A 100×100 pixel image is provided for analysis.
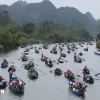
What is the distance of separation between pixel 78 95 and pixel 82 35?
14679 centimetres

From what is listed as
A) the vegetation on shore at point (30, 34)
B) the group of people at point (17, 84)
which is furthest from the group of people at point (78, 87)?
the vegetation on shore at point (30, 34)

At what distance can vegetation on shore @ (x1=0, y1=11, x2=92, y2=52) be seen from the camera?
11012 cm

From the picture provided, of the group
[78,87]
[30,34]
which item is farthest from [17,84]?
[30,34]

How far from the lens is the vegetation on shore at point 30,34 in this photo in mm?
110125

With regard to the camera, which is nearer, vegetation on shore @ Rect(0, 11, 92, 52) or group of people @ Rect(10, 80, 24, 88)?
group of people @ Rect(10, 80, 24, 88)

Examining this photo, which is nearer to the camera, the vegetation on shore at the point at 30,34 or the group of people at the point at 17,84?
the group of people at the point at 17,84

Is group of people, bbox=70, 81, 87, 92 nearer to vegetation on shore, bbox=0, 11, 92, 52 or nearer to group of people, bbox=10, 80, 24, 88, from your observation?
group of people, bbox=10, 80, 24, 88

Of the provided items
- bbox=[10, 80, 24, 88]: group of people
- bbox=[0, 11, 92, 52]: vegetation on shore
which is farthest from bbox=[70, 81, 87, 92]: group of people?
bbox=[0, 11, 92, 52]: vegetation on shore

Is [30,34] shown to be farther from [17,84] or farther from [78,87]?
[78,87]

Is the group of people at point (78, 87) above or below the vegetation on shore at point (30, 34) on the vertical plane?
below

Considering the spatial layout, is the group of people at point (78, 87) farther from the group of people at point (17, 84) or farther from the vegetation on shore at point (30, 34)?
the vegetation on shore at point (30, 34)

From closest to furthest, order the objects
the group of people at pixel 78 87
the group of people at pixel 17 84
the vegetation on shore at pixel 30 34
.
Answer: the group of people at pixel 78 87 < the group of people at pixel 17 84 < the vegetation on shore at pixel 30 34

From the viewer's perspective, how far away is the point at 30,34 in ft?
519

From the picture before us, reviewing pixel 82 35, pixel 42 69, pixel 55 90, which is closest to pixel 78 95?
pixel 55 90
